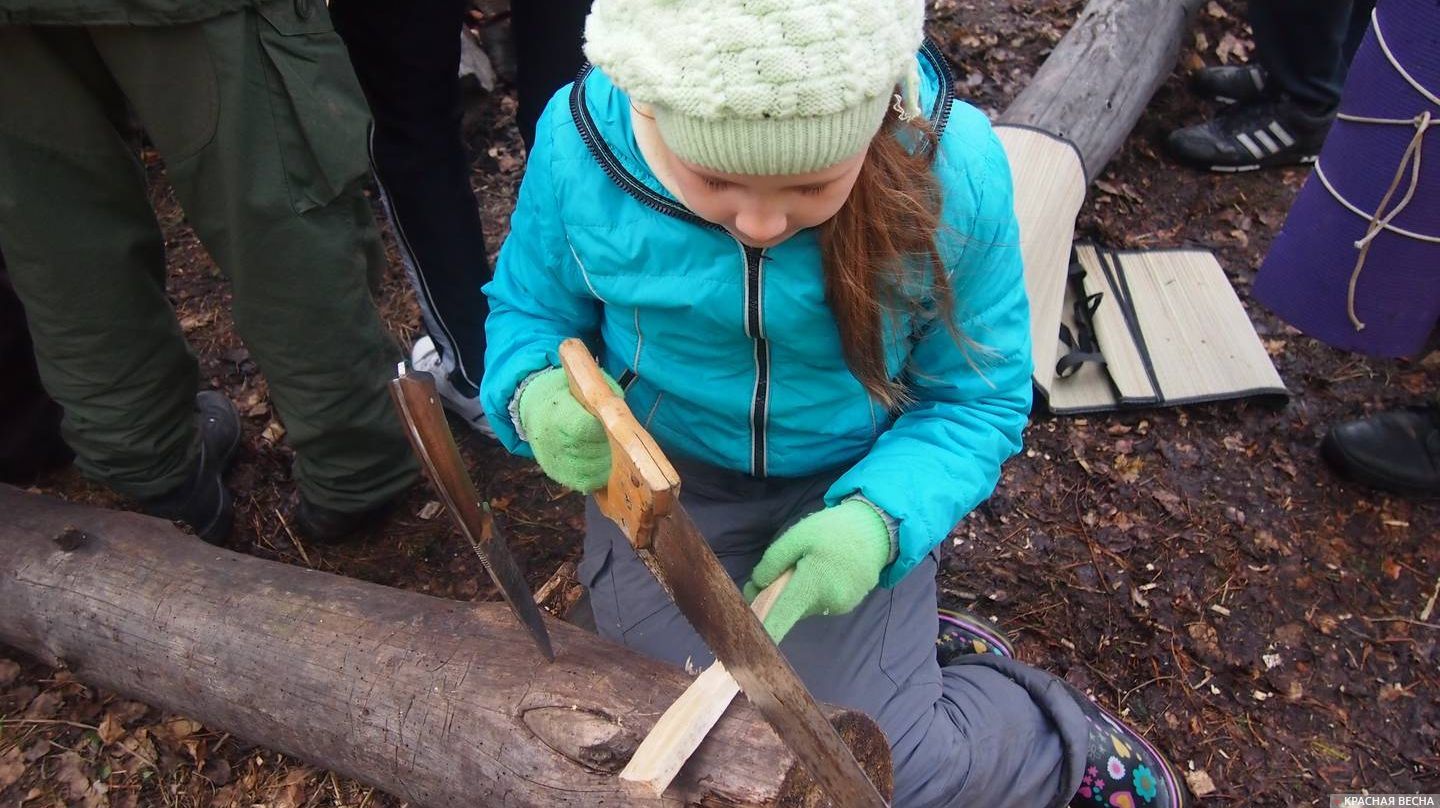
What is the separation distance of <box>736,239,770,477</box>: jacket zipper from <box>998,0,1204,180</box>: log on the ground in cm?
219

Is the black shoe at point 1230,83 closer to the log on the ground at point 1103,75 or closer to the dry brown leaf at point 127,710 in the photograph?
the log on the ground at point 1103,75

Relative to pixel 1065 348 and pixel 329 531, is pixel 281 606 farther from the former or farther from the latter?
pixel 1065 348

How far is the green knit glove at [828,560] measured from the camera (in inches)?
70.6

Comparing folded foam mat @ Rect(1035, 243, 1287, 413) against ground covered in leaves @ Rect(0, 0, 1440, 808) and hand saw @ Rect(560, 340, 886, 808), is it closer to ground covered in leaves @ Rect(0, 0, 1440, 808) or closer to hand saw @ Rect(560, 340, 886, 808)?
ground covered in leaves @ Rect(0, 0, 1440, 808)

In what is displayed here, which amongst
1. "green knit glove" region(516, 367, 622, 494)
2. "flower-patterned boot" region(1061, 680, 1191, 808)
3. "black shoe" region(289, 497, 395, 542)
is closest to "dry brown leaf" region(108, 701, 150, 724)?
"black shoe" region(289, 497, 395, 542)

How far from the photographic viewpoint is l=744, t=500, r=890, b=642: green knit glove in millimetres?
1792

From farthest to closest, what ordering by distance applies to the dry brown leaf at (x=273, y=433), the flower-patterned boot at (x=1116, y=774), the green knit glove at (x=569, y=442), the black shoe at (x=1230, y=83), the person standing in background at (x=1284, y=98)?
the black shoe at (x=1230, y=83) → the person standing in background at (x=1284, y=98) → the dry brown leaf at (x=273, y=433) → the flower-patterned boot at (x=1116, y=774) → the green knit glove at (x=569, y=442)

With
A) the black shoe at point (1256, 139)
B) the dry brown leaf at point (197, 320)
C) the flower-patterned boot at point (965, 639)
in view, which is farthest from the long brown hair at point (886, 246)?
the black shoe at point (1256, 139)

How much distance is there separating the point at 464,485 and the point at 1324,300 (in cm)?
287

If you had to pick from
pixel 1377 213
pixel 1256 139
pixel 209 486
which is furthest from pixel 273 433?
pixel 1256 139

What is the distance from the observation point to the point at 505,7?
4.80 meters

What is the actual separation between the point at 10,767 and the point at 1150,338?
3.80m

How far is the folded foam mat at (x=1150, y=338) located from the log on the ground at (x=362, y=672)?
209cm

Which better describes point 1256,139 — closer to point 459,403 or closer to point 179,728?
point 459,403
